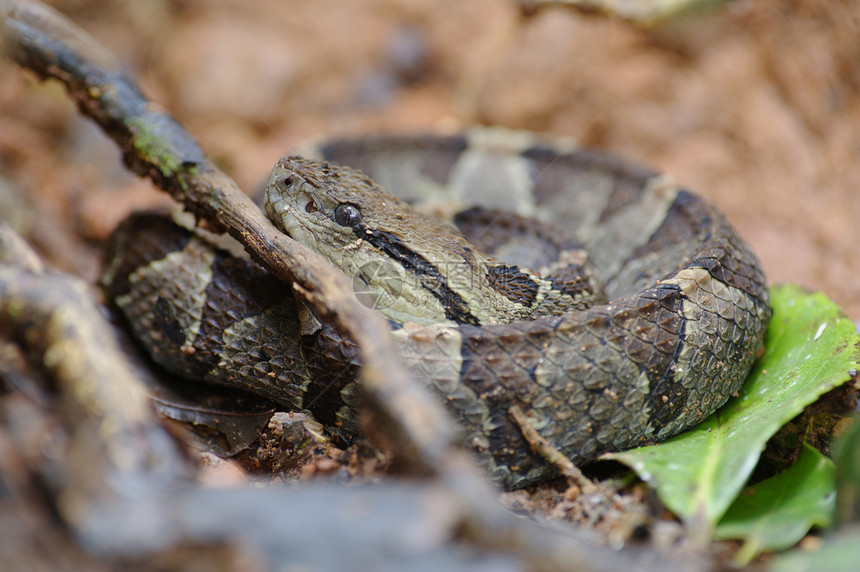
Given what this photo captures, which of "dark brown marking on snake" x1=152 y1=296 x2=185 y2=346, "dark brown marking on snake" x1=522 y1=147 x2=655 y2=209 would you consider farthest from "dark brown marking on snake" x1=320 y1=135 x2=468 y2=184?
"dark brown marking on snake" x1=152 y1=296 x2=185 y2=346

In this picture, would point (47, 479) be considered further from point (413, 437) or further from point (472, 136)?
point (472, 136)

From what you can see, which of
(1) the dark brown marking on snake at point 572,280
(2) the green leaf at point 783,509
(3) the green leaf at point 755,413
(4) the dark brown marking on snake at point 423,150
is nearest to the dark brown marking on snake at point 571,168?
(4) the dark brown marking on snake at point 423,150

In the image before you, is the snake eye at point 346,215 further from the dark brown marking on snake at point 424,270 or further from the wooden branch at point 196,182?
the wooden branch at point 196,182

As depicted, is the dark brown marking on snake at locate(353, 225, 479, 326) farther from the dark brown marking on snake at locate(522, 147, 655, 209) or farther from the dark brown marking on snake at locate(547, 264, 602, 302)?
the dark brown marking on snake at locate(522, 147, 655, 209)

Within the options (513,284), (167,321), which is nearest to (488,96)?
(513,284)

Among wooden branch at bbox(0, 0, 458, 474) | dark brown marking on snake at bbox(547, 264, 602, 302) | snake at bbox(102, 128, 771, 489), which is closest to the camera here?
wooden branch at bbox(0, 0, 458, 474)

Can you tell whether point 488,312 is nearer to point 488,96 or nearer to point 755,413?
point 755,413

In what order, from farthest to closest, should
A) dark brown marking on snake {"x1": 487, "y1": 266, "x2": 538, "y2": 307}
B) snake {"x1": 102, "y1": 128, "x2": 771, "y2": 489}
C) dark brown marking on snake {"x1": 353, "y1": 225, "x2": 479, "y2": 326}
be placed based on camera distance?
1. dark brown marking on snake {"x1": 487, "y1": 266, "x2": 538, "y2": 307}
2. dark brown marking on snake {"x1": 353, "y1": 225, "x2": 479, "y2": 326}
3. snake {"x1": 102, "y1": 128, "x2": 771, "y2": 489}
